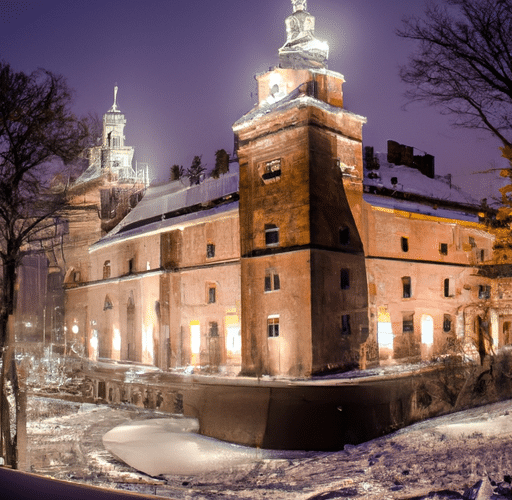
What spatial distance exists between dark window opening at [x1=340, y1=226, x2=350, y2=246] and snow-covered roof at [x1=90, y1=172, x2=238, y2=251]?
6.48 meters

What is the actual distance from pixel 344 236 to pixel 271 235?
395 cm

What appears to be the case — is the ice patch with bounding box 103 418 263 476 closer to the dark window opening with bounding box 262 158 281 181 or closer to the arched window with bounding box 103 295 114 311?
the dark window opening with bounding box 262 158 281 181

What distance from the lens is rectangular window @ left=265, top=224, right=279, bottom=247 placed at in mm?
29609

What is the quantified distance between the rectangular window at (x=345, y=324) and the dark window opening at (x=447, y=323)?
9423 millimetres

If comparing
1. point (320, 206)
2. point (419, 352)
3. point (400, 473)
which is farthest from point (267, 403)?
point (419, 352)

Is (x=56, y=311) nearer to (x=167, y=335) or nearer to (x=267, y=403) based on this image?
(x=167, y=335)

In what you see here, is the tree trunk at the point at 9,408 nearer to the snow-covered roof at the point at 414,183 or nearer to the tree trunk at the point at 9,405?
the tree trunk at the point at 9,405

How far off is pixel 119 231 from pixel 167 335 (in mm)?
13346

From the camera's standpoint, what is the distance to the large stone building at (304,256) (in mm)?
28344

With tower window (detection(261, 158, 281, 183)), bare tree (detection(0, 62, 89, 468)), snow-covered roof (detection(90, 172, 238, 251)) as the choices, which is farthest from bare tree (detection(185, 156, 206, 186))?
bare tree (detection(0, 62, 89, 468))

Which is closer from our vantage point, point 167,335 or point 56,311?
point 167,335

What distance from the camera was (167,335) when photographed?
119ft

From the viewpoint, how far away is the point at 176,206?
41.5 meters

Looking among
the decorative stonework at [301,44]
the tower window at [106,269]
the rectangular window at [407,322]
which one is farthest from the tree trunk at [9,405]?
the tower window at [106,269]
